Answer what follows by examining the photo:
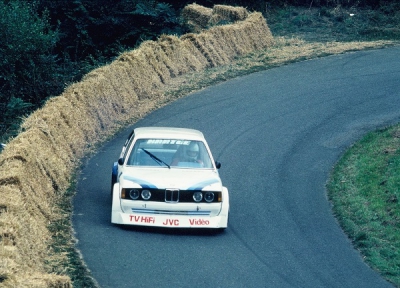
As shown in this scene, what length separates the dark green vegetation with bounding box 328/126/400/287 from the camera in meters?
13.4

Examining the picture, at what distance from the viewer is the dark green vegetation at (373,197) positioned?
13422 millimetres

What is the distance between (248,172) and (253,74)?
10.6m

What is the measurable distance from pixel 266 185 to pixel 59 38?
1696 centimetres

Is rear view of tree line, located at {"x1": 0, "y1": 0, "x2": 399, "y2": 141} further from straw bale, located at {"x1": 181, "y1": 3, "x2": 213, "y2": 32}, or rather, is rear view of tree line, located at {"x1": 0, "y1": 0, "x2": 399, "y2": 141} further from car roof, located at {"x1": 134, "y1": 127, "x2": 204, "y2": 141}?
car roof, located at {"x1": 134, "y1": 127, "x2": 204, "y2": 141}

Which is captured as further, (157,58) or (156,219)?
(157,58)

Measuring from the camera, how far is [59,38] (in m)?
31.6

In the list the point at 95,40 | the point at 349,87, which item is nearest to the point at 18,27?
the point at 95,40

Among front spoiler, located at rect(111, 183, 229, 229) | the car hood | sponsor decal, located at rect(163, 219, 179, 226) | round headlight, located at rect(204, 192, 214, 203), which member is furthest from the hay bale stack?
round headlight, located at rect(204, 192, 214, 203)

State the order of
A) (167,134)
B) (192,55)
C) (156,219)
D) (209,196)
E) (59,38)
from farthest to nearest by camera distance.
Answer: (59,38), (192,55), (167,134), (209,196), (156,219)

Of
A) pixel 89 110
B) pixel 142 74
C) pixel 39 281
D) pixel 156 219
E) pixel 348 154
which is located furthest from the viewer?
pixel 142 74

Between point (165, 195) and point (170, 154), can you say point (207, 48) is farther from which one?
point (165, 195)

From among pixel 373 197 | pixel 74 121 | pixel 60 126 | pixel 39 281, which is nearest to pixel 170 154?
pixel 60 126

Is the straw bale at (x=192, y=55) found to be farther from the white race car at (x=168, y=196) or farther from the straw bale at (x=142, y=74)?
the white race car at (x=168, y=196)

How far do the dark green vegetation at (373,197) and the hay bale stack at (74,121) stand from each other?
5287mm
